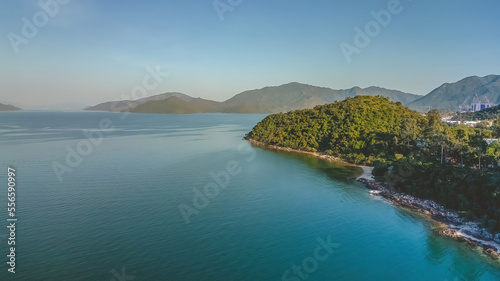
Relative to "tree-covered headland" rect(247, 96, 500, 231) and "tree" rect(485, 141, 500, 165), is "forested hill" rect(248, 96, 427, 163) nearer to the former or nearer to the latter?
"tree-covered headland" rect(247, 96, 500, 231)

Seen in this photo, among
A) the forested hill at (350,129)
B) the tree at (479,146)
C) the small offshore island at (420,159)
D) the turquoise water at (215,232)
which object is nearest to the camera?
the turquoise water at (215,232)

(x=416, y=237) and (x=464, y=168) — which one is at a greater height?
(x=464, y=168)

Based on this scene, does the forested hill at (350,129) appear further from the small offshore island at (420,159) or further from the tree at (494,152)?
the tree at (494,152)

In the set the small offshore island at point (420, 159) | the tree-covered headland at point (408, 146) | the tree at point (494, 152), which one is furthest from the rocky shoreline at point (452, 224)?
the tree at point (494, 152)

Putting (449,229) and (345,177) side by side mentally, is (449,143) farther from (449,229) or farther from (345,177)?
(449,229)

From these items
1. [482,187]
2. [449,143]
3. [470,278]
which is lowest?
[470,278]

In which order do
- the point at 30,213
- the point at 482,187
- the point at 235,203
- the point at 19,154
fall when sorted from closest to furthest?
the point at 30,213
the point at 482,187
the point at 235,203
the point at 19,154

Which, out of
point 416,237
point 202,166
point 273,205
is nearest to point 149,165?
point 202,166

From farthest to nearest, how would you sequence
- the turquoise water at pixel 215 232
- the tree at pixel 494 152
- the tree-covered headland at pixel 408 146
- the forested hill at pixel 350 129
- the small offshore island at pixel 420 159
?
the forested hill at pixel 350 129, the tree at pixel 494 152, the tree-covered headland at pixel 408 146, the small offshore island at pixel 420 159, the turquoise water at pixel 215 232

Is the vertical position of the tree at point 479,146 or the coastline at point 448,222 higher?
the tree at point 479,146
